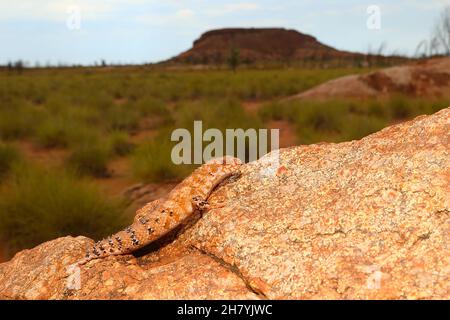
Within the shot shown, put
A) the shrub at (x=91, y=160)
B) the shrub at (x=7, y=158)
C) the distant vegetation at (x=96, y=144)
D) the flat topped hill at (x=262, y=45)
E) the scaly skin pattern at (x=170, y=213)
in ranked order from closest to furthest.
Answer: the scaly skin pattern at (x=170, y=213) < the distant vegetation at (x=96, y=144) < the shrub at (x=7, y=158) < the shrub at (x=91, y=160) < the flat topped hill at (x=262, y=45)

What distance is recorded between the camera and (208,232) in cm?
307

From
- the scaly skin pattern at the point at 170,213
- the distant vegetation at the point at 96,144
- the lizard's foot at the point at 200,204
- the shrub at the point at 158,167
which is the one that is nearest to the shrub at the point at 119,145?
the distant vegetation at the point at 96,144

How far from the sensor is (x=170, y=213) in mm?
3287

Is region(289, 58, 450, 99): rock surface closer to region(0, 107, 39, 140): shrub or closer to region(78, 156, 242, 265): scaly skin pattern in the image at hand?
region(0, 107, 39, 140): shrub

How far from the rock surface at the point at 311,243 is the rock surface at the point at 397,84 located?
606 inches

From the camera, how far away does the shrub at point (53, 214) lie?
608cm

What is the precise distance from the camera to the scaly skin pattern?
3.11m

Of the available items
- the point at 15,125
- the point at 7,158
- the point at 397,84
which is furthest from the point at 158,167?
the point at 397,84

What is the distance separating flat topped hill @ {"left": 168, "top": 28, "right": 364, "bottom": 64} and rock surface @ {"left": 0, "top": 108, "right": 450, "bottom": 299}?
111 m

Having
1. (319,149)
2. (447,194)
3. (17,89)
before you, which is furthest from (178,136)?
(17,89)

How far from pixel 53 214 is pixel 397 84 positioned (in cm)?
1538

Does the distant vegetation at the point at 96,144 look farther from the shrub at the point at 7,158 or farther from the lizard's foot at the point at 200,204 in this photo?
the lizard's foot at the point at 200,204

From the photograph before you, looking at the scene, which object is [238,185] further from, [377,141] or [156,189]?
[156,189]

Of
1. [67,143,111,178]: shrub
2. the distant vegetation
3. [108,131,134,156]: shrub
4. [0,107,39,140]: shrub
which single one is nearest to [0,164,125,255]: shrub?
the distant vegetation
